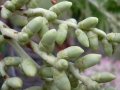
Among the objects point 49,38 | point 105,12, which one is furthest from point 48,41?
point 105,12

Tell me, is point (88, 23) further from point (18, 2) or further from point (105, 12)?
point (105, 12)

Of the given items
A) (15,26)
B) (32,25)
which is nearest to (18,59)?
(32,25)

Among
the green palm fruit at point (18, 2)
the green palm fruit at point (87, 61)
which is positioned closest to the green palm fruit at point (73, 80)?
the green palm fruit at point (87, 61)

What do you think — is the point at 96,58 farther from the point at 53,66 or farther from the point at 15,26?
the point at 15,26

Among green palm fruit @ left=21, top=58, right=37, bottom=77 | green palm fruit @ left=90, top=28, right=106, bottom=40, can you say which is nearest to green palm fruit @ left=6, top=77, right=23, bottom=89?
green palm fruit @ left=21, top=58, right=37, bottom=77

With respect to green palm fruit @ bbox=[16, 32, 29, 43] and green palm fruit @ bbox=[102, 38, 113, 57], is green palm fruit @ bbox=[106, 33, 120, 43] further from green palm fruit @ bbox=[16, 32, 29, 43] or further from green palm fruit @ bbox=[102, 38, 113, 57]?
green palm fruit @ bbox=[16, 32, 29, 43]

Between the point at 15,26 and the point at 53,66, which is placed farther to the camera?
the point at 15,26
